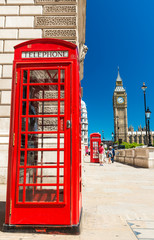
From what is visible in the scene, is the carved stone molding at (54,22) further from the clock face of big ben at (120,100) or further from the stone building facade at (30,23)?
the clock face of big ben at (120,100)

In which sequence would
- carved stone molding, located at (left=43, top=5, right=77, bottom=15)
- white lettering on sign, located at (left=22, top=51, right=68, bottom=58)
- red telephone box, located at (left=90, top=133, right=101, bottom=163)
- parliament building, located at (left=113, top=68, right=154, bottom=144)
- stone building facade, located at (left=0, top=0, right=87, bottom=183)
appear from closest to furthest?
white lettering on sign, located at (left=22, top=51, right=68, bottom=58) < stone building facade, located at (left=0, top=0, right=87, bottom=183) < carved stone molding, located at (left=43, top=5, right=77, bottom=15) < red telephone box, located at (left=90, top=133, right=101, bottom=163) < parliament building, located at (left=113, top=68, right=154, bottom=144)

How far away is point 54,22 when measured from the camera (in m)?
7.95

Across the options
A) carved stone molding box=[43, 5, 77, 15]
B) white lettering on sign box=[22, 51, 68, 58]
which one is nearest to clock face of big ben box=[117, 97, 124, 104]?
carved stone molding box=[43, 5, 77, 15]

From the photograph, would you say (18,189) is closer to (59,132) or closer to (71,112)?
(59,132)

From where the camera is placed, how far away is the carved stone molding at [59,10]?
7.95 metres

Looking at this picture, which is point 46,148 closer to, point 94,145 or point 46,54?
point 46,54

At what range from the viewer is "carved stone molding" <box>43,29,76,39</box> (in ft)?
25.6

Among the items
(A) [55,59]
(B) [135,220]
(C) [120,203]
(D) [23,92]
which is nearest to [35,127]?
(D) [23,92]

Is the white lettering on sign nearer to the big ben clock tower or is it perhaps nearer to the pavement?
the pavement

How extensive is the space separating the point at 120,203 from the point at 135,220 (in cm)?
126

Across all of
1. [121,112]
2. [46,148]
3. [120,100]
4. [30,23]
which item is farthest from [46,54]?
[120,100]

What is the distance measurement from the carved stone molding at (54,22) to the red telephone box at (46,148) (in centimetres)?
534

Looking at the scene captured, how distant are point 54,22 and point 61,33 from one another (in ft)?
1.82

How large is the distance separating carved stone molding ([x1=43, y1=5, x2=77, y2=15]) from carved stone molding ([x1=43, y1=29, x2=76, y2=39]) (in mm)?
691
